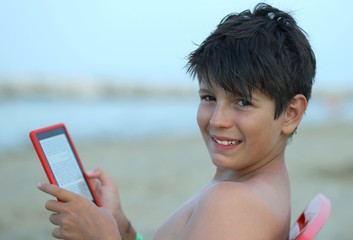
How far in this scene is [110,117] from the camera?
15367 mm

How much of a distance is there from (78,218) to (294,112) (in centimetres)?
77

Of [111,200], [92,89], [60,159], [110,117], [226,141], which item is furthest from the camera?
[92,89]

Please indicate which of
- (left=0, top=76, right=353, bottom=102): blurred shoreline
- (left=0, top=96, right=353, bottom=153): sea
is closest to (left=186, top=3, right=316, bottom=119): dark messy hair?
(left=0, top=96, right=353, bottom=153): sea

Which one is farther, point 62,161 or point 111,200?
point 111,200

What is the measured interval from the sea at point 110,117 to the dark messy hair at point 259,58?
837 centimetres

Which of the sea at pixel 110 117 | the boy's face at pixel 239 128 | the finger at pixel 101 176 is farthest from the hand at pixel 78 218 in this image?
the sea at pixel 110 117

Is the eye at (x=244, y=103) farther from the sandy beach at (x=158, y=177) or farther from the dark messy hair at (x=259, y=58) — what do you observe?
the sandy beach at (x=158, y=177)

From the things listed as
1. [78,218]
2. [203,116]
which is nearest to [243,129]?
[203,116]

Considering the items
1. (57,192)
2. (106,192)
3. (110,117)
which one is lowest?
(106,192)

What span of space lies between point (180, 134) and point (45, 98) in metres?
8.48

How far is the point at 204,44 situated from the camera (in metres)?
1.98

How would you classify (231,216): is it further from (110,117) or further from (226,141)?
(110,117)

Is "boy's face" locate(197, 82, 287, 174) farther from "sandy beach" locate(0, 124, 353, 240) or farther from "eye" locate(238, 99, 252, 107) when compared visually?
"sandy beach" locate(0, 124, 353, 240)

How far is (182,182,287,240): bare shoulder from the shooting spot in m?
1.62
